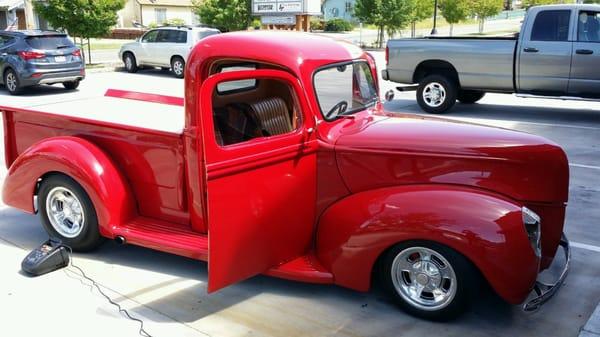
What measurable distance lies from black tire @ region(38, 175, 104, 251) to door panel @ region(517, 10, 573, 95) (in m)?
8.73

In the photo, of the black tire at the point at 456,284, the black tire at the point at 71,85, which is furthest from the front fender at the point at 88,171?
the black tire at the point at 71,85

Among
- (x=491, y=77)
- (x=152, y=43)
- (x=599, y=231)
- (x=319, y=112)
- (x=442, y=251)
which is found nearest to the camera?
(x=442, y=251)

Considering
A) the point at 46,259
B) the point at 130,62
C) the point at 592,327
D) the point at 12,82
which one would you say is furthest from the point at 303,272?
the point at 130,62

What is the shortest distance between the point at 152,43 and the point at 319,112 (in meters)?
17.3

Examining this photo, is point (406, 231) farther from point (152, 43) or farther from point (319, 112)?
point (152, 43)

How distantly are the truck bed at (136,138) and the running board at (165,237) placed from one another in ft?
0.29

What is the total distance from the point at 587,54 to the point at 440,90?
2687 mm

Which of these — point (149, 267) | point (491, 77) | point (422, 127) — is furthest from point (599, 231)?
point (491, 77)

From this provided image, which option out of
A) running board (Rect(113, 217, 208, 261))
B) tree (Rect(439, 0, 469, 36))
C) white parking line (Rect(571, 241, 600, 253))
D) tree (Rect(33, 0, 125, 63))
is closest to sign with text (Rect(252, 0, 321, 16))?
tree (Rect(33, 0, 125, 63))

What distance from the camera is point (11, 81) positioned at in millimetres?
14852

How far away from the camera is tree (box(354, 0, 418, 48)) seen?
3306 centimetres

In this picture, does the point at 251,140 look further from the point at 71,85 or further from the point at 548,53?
the point at 71,85

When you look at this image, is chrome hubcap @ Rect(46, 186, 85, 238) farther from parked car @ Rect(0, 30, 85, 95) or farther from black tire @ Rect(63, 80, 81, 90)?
Answer: black tire @ Rect(63, 80, 81, 90)

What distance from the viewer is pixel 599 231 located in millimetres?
5559
